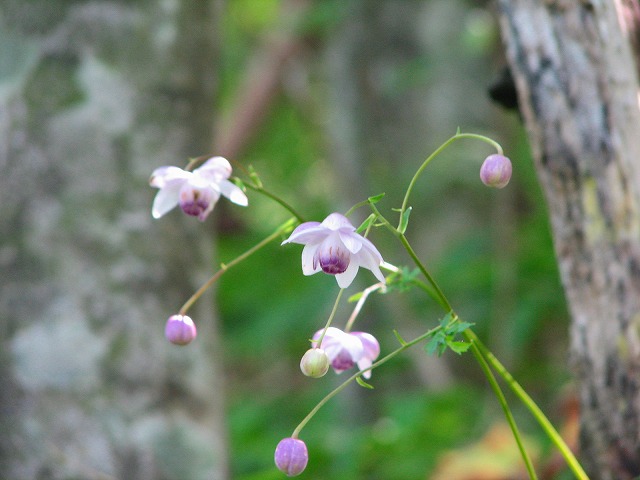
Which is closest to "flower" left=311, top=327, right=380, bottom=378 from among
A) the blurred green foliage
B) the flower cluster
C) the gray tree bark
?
the flower cluster

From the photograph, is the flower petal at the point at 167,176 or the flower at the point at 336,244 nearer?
the flower at the point at 336,244

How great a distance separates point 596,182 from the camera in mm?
1432

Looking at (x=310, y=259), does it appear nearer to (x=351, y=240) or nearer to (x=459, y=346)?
(x=351, y=240)

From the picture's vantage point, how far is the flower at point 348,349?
1.23 meters

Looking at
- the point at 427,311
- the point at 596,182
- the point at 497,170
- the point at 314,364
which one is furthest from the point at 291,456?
the point at 427,311

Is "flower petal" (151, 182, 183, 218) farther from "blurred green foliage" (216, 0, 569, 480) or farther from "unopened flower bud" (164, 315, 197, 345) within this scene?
"blurred green foliage" (216, 0, 569, 480)

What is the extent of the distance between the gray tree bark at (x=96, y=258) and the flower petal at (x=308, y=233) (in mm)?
1014

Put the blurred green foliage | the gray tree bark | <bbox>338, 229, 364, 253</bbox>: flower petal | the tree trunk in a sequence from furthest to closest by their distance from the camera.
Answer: the blurred green foliage < the gray tree bark < the tree trunk < <bbox>338, 229, 364, 253</bbox>: flower petal

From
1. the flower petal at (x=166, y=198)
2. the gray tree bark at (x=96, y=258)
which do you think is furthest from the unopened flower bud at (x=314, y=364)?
the gray tree bark at (x=96, y=258)

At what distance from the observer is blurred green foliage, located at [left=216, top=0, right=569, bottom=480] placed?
2.89 meters

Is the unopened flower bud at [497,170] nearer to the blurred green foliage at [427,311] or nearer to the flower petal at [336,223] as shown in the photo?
the flower petal at [336,223]

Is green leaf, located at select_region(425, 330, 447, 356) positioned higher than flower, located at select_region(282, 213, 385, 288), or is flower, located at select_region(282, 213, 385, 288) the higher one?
flower, located at select_region(282, 213, 385, 288)

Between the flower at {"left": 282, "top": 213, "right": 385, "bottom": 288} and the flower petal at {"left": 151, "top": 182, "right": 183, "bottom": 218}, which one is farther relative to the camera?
the flower petal at {"left": 151, "top": 182, "right": 183, "bottom": 218}

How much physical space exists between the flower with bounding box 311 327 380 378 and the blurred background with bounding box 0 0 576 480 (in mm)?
225
